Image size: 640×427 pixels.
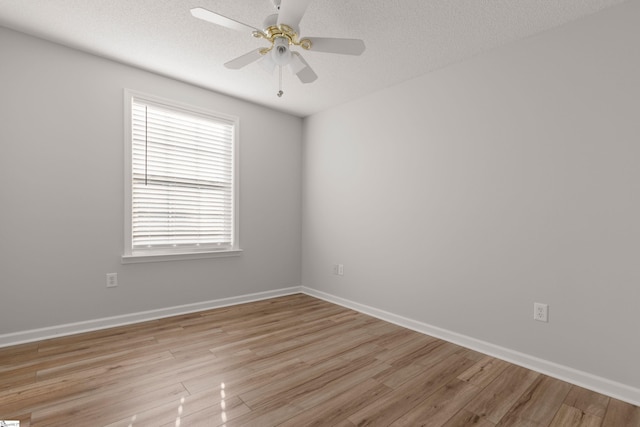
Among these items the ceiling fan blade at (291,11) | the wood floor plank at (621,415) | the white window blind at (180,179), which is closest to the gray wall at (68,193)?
the white window blind at (180,179)

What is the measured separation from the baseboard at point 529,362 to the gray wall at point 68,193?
7.18 ft

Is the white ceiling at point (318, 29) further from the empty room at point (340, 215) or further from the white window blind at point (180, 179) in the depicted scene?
the white window blind at point (180, 179)

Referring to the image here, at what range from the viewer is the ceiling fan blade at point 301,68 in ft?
6.67

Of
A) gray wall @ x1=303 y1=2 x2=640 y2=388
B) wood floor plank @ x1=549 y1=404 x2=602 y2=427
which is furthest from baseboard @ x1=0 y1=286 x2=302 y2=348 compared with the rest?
wood floor plank @ x1=549 y1=404 x2=602 y2=427

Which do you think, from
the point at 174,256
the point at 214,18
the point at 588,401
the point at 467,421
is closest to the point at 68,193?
the point at 174,256

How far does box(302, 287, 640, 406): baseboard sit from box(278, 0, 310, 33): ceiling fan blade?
2.71 metres

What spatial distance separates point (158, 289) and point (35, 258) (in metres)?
1.01

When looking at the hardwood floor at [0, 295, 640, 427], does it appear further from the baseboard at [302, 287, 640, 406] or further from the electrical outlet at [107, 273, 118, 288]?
the electrical outlet at [107, 273, 118, 288]

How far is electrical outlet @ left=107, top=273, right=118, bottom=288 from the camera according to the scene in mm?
2856

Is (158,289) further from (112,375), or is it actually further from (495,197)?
(495,197)

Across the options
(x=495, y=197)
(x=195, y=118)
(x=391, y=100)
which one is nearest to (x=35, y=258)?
(x=195, y=118)

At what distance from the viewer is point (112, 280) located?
2873 millimetres

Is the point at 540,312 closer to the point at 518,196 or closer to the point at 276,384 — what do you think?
the point at 518,196

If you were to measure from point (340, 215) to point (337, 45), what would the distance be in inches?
87.2
